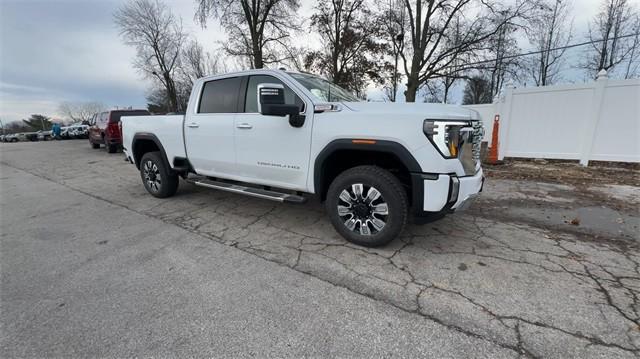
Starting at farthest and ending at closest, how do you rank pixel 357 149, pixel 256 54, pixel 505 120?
pixel 256 54
pixel 505 120
pixel 357 149

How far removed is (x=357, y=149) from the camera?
3.00m

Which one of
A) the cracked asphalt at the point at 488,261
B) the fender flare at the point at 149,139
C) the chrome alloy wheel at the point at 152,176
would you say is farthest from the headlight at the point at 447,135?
the chrome alloy wheel at the point at 152,176

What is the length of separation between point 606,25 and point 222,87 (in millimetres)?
30939

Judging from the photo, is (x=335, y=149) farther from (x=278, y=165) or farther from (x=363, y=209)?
Answer: (x=278, y=165)

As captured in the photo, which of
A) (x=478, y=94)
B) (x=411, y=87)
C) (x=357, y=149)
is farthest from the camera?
(x=478, y=94)

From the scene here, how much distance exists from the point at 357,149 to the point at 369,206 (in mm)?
617

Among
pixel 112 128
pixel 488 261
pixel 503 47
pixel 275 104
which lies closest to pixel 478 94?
pixel 503 47

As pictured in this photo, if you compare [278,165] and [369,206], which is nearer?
[369,206]

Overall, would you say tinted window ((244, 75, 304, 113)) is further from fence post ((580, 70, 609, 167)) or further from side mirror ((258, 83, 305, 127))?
fence post ((580, 70, 609, 167))

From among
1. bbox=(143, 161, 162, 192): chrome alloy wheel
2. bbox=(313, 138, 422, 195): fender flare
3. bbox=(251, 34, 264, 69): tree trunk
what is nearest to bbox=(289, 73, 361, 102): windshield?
bbox=(313, 138, 422, 195): fender flare

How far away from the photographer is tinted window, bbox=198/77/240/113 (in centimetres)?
407

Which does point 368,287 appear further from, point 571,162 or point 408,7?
point 408,7

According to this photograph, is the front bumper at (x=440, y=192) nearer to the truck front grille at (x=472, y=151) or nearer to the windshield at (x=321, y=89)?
the truck front grille at (x=472, y=151)

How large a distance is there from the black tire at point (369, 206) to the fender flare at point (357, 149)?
0.61 feet
